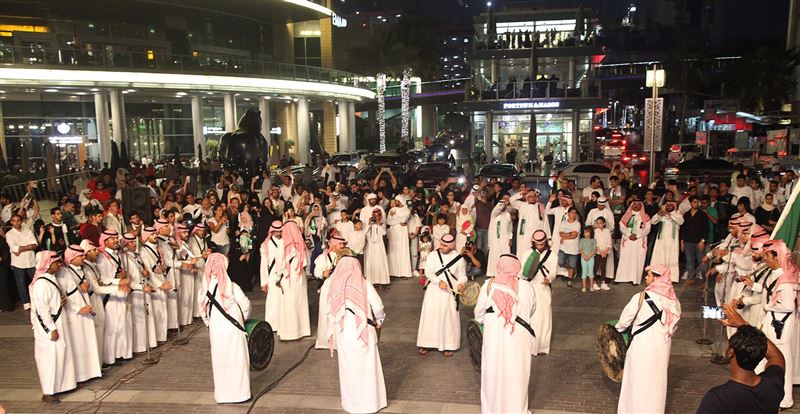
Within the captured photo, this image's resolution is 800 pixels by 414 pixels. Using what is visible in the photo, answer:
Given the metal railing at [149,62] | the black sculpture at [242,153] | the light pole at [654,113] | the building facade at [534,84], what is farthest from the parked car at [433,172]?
the metal railing at [149,62]

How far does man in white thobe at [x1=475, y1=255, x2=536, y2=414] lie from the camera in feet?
20.9

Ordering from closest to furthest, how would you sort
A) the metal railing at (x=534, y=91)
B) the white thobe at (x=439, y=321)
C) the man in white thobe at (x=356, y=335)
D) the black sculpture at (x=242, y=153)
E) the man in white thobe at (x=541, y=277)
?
the man in white thobe at (x=356, y=335) < the man in white thobe at (x=541, y=277) < the white thobe at (x=439, y=321) < the black sculpture at (x=242, y=153) < the metal railing at (x=534, y=91)

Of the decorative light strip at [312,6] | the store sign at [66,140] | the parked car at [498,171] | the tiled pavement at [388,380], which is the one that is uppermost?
the decorative light strip at [312,6]

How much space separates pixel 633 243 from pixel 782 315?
5.38 metres

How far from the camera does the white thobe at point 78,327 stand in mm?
7555

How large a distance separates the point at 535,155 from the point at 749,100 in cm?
2559

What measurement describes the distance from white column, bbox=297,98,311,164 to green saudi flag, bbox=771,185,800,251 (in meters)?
31.5

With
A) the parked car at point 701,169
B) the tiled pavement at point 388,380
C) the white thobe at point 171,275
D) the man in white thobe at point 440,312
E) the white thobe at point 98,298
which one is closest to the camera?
the tiled pavement at point 388,380

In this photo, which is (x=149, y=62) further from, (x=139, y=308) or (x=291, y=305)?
(x=291, y=305)

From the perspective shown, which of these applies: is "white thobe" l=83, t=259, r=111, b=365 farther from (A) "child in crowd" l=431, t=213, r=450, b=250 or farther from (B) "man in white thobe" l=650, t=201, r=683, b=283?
(B) "man in white thobe" l=650, t=201, r=683, b=283

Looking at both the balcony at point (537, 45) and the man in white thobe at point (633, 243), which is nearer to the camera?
the man in white thobe at point (633, 243)

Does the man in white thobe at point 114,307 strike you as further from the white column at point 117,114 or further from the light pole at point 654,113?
the white column at point 117,114

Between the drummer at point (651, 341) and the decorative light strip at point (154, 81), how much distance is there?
1028 inches

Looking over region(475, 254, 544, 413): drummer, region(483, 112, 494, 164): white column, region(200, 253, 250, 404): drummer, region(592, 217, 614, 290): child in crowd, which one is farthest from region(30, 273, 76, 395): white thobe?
region(483, 112, 494, 164): white column
